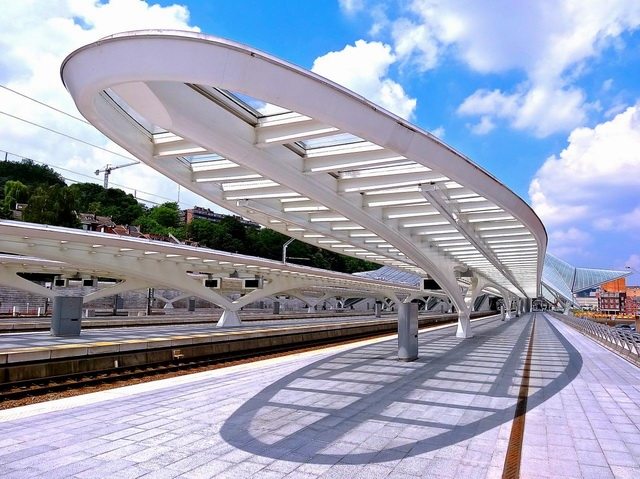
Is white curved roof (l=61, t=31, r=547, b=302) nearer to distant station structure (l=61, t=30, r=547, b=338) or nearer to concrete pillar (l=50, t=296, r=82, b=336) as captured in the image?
distant station structure (l=61, t=30, r=547, b=338)

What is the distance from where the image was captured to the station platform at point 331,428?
15.4ft

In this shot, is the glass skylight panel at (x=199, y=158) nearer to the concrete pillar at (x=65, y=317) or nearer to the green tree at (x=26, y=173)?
the concrete pillar at (x=65, y=317)

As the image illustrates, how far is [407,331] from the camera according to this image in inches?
519

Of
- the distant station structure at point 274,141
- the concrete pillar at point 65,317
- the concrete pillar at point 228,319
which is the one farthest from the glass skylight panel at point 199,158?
the concrete pillar at point 228,319

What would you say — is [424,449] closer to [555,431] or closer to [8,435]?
[555,431]

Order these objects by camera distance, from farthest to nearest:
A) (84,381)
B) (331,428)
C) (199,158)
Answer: (84,381), (199,158), (331,428)

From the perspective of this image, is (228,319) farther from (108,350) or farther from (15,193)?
(15,193)

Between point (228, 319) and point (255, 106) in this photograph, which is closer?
point (255, 106)

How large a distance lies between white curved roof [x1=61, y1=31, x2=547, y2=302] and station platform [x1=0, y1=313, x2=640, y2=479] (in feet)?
12.0

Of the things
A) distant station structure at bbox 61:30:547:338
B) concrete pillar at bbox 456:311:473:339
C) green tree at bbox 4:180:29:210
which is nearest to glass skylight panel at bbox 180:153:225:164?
distant station structure at bbox 61:30:547:338

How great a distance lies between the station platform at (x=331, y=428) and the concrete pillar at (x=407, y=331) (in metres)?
2.40

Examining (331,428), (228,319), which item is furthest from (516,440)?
(228,319)

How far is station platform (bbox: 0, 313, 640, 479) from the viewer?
4691 mm

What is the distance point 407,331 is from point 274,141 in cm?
750
